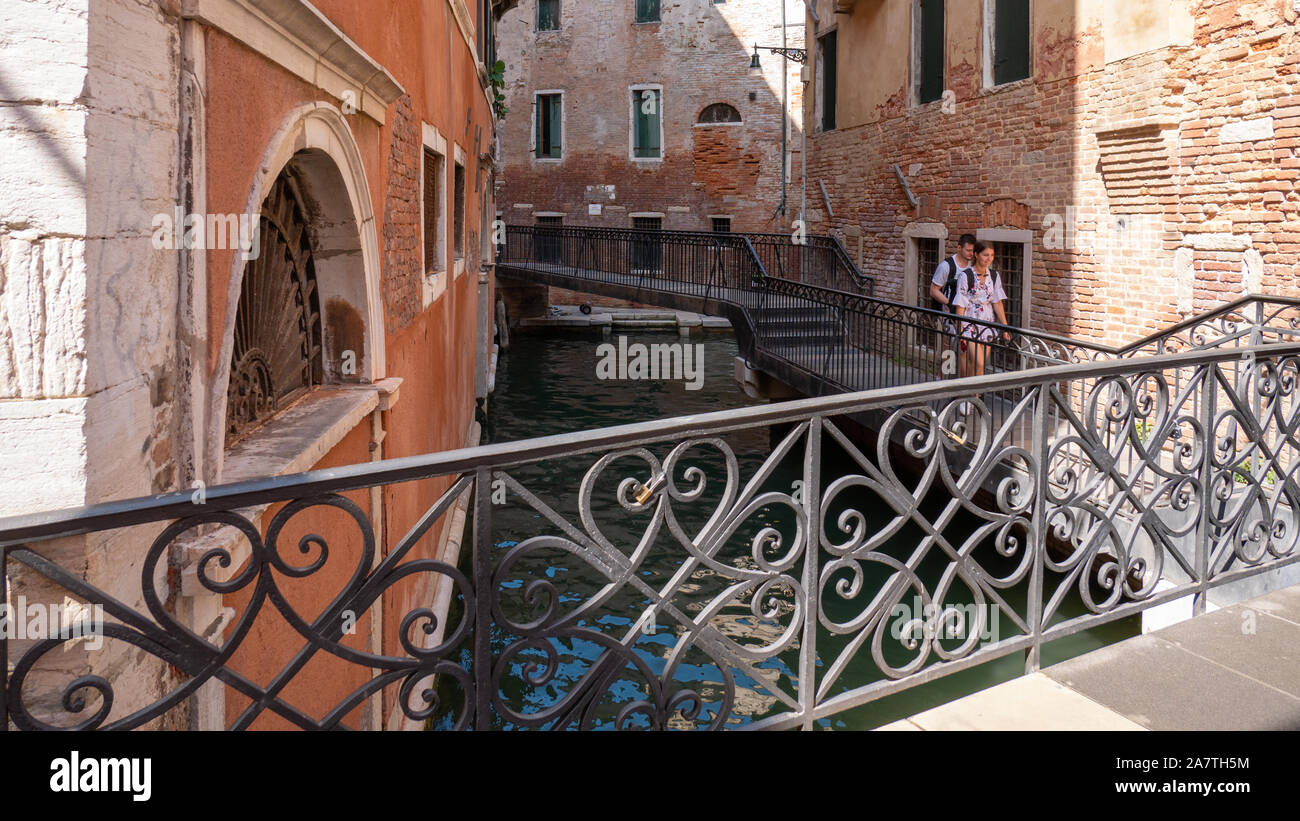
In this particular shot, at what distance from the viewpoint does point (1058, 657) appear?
761 centimetres

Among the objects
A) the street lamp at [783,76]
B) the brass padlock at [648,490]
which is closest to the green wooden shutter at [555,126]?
the street lamp at [783,76]

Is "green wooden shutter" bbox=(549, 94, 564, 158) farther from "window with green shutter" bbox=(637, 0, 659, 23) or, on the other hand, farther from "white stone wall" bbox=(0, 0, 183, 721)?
"white stone wall" bbox=(0, 0, 183, 721)

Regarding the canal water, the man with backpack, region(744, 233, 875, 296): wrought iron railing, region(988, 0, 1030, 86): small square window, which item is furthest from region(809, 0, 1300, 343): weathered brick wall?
the canal water

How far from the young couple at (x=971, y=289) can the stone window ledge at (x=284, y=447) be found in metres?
6.35

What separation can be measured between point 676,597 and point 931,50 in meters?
8.50

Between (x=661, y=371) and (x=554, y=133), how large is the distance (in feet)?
32.3

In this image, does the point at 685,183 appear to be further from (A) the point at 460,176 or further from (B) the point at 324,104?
(B) the point at 324,104

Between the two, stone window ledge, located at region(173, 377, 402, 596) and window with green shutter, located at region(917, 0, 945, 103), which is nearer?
stone window ledge, located at region(173, 377, 402, 596)

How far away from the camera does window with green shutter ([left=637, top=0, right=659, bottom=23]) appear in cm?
2812

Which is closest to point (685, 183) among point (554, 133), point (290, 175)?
point (554, 133)

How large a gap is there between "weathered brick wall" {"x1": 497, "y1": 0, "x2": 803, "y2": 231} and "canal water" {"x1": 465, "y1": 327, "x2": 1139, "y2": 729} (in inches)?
448

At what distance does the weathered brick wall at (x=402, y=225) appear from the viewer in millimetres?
5434

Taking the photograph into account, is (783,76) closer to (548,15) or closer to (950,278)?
(548,15)

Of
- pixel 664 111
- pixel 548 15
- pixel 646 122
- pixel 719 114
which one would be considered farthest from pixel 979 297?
pixel 548 15
